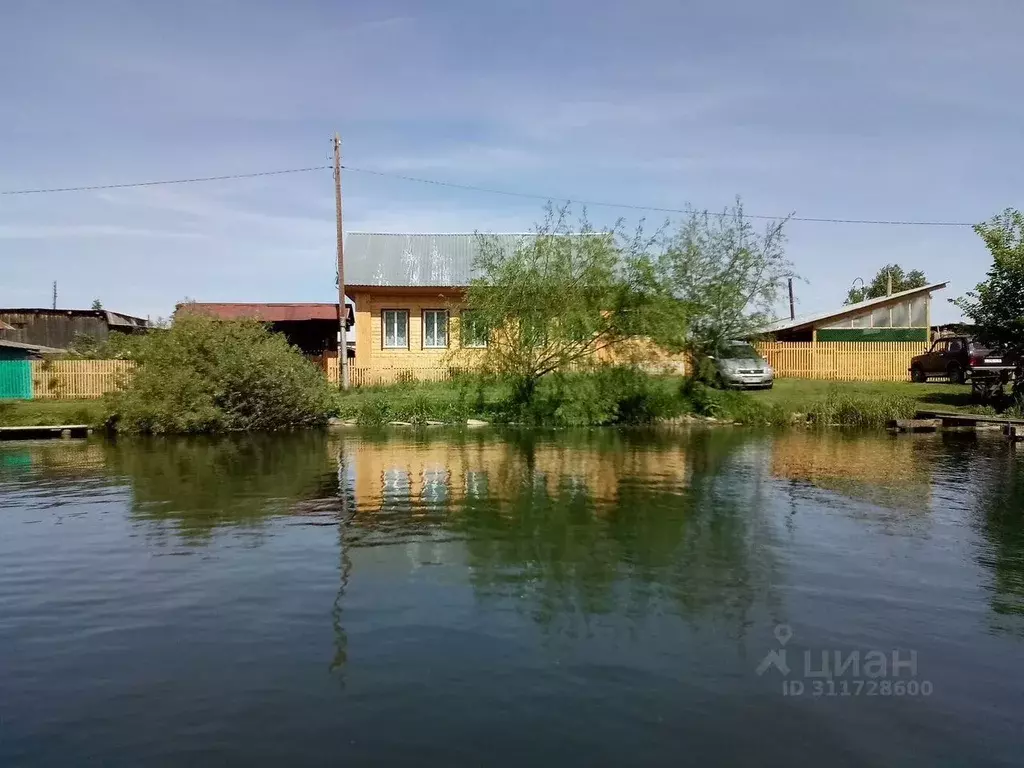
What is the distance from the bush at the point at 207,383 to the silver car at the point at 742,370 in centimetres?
1715

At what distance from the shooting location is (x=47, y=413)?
30.5 metres

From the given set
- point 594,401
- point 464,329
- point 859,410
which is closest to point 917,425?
point 859,410

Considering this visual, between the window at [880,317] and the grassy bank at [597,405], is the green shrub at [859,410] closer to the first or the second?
the grassy bank at [597,405]

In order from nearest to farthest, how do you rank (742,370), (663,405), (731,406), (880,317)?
1. (663,405)
2. (731,406)
3. (742,370)
4. (880,317)

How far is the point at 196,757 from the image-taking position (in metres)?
6.28

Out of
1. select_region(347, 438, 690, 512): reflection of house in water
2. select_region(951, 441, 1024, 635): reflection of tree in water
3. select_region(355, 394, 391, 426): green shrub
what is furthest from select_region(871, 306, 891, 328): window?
select_region(355, 394, 391, 426): green shrub

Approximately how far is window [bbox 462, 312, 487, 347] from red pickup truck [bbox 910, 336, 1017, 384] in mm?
19890

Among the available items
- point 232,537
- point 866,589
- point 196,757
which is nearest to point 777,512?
point 866,589

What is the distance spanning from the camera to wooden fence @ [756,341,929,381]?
39.7 meters

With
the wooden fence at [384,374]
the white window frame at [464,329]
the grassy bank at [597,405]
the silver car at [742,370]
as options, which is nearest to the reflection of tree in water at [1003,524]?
the grassy bank at [597,405]

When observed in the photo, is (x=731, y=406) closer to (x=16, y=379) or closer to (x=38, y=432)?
(x=38, y=432)

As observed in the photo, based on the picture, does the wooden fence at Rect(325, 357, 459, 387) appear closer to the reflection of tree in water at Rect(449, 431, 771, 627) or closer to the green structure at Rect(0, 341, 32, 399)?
the green structure at Rect(0, 341, 32, 399)

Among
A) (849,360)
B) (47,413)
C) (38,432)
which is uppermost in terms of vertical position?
(849,360)

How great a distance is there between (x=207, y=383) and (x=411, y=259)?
1436 centimetres
